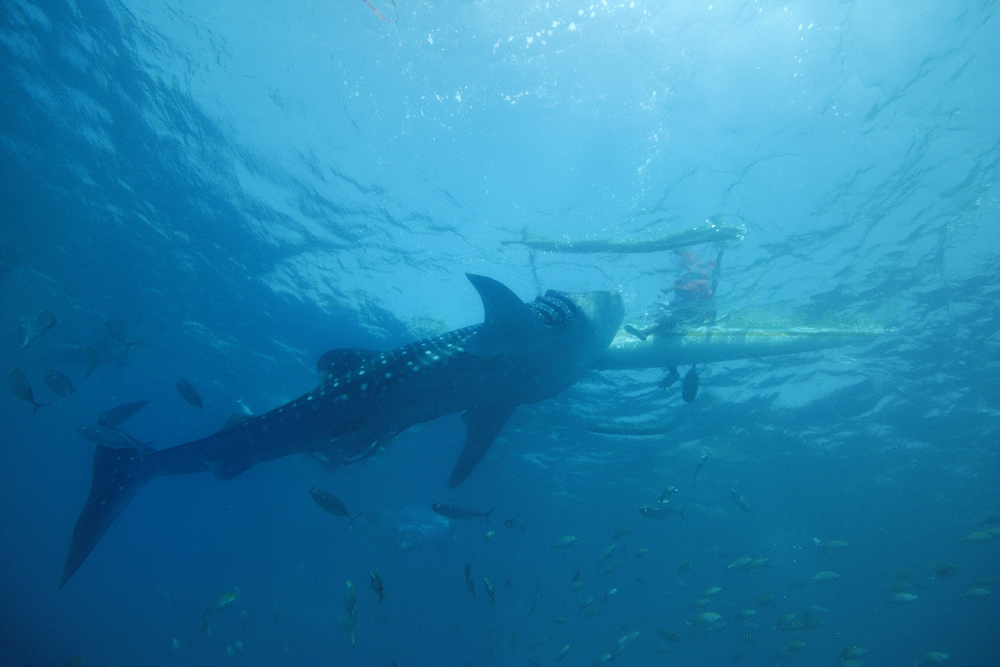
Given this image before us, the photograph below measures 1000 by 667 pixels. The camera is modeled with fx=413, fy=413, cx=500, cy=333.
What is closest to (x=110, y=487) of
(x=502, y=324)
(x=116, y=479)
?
(x=116, y=479)

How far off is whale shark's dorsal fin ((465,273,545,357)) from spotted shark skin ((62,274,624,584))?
0.01 meters

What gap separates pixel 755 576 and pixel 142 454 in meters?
44.4

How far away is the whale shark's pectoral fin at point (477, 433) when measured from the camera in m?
6.58

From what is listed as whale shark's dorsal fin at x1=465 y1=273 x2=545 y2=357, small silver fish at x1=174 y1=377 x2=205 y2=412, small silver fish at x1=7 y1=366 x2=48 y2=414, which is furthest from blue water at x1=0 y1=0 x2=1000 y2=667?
small silver fish at x1=7 y1=366 x2=48 y2=414

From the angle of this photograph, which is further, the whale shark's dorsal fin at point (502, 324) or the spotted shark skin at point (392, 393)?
the spotted shark skin at point (392, 393)

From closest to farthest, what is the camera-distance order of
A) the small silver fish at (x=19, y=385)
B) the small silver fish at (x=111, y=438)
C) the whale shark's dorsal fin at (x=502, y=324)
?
the whale shark's dorsal fin at (x=502, y=324)
the small silver fish at (x=111, y=438)
the small silver fish at (x=19, y=385)

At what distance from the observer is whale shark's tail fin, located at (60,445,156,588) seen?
18.6 ft

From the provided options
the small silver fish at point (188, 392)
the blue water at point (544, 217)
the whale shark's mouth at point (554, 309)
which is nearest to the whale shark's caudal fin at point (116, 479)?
the small silver fish at point (188, 392)

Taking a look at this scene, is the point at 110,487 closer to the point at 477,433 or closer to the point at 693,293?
the point at 477,433

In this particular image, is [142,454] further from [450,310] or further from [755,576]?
[755,576]

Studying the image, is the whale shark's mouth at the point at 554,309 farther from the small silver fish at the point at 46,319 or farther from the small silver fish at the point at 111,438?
the small silver fish at the point at 46,319

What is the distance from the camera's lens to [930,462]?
21750 mm

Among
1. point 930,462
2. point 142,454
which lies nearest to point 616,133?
point 142,454

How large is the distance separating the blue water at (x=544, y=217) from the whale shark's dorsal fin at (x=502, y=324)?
5622mm
